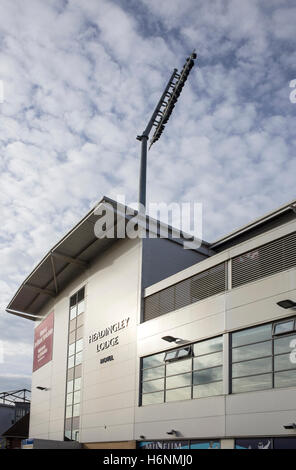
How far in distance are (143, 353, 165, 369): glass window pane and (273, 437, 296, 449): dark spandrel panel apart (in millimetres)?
7590

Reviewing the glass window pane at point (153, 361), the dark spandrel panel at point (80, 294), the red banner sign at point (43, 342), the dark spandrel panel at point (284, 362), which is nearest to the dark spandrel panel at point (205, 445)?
the dark spandrel panel at point (284, 362)

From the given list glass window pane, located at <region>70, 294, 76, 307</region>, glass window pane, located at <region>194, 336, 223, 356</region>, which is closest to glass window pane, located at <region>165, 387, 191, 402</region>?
glass window pane, located at <region>194, 336, 223, 356</region>

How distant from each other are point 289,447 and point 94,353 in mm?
14721

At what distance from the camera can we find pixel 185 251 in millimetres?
28141

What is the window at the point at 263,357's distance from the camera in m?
16.8

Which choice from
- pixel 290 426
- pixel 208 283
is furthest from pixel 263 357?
pixel 208 283

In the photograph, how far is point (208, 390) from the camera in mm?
20016

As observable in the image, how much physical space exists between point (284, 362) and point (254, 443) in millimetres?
2809

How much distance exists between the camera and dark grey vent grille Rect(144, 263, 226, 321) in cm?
2100

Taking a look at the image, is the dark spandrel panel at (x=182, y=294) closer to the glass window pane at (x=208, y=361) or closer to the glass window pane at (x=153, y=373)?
the glass window pane at (x=208, y=361)

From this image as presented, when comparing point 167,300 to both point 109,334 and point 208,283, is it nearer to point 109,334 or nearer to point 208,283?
point 208,283

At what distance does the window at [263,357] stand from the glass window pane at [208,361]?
831 mm

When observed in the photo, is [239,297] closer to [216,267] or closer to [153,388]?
[216,267]
